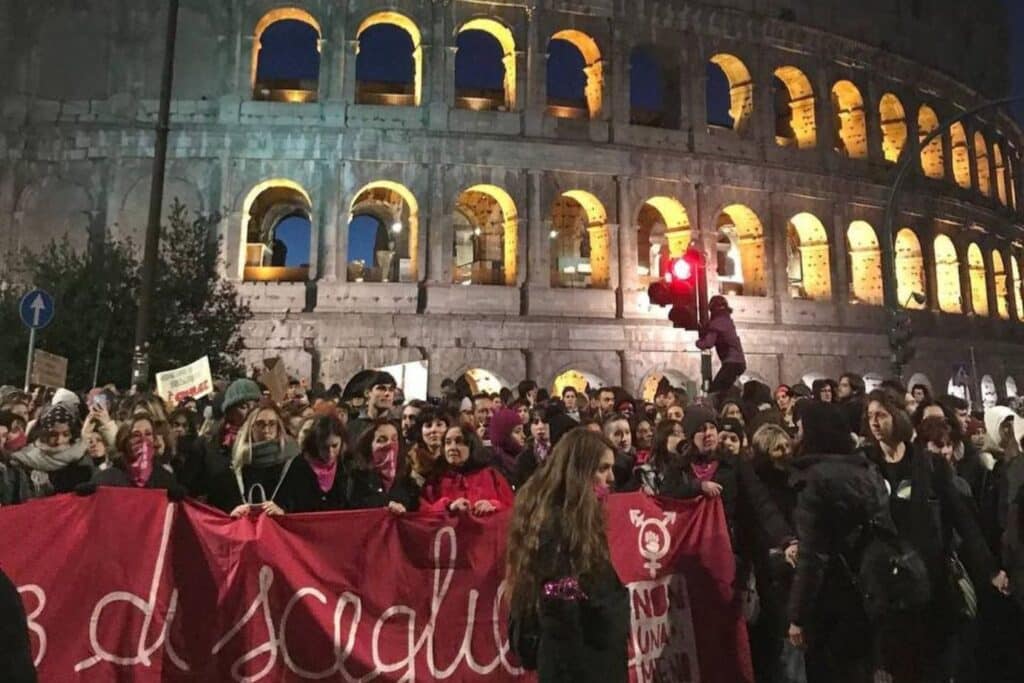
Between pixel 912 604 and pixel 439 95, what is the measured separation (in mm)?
19027

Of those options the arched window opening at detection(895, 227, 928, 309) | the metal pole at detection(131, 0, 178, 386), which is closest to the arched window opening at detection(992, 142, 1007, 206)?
the arched window opening at detection(895, 227, 928, 309)

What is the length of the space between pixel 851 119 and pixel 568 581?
87.3ft

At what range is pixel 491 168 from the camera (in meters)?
20.8

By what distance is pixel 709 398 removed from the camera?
9.91 metres

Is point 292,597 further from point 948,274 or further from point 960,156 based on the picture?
point 960,156

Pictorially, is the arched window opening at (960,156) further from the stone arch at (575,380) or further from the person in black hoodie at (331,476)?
the person in black hoodie at (331,476)

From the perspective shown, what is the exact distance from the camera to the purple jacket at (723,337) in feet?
31.3

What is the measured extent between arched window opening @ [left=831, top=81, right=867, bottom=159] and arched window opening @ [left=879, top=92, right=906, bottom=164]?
1.35 metres

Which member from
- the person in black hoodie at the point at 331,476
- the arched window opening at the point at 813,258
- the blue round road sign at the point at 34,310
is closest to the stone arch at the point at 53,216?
the blue round road sign at the point at 34,310

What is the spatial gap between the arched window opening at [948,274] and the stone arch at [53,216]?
2700 centimetres

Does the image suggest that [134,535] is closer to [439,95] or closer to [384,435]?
[384,435]

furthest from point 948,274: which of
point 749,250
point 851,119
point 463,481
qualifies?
point 463,481

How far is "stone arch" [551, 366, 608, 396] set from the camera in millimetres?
20844

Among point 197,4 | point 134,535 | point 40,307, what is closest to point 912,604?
point 134,535
